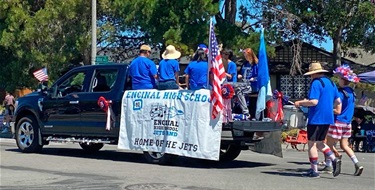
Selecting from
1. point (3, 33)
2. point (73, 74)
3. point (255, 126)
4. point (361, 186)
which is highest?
point (3, 33)

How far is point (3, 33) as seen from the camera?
25.5 m

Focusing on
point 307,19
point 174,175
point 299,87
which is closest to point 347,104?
point 174,175

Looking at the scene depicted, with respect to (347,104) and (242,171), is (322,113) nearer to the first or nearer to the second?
(347,104)

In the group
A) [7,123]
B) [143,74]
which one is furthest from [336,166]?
[7,123]

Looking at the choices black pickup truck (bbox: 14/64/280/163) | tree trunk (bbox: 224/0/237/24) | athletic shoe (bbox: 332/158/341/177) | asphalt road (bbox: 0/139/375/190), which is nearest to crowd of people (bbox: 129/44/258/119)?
black pickup truck (bbox: 14/64/280/163)

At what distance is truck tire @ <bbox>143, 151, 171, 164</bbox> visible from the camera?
12125 mm

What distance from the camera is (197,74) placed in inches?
464

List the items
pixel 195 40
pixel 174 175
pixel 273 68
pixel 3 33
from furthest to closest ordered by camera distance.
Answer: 1. pixel 273 68
2. pixel 3 33
3. pixel 195 40
4. pixel 174 175

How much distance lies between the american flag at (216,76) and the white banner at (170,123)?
16 centimetres

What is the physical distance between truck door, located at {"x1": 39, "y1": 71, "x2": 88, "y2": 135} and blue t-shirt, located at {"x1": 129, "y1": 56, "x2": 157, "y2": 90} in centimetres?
131

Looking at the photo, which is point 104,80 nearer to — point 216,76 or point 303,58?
point 216,76

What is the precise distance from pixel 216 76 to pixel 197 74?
59 cm

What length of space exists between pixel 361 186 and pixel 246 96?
2.86 meters

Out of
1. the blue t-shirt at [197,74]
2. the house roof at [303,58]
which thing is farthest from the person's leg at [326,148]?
the house roof at [303,58]
